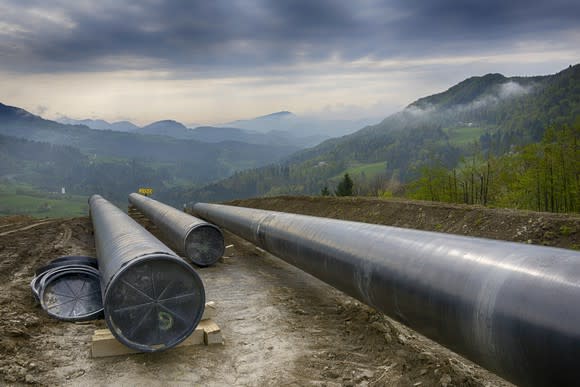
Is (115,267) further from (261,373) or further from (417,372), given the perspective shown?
(417,372)

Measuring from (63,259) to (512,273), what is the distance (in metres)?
10.7

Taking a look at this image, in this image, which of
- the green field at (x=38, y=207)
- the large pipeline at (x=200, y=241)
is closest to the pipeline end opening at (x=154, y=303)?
the large pipeline at (x=200, y=241)

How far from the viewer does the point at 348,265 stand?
754 centimetres

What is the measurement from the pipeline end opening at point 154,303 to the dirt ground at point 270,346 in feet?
1.33

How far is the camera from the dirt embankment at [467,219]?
37.8 feet

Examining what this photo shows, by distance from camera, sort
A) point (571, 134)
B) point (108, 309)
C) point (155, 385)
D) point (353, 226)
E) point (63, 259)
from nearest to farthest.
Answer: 1. point (155, 385)
2. point (108, 309)
3. point (353, 226)
4. point (63, 259)
5. point (571, 134)

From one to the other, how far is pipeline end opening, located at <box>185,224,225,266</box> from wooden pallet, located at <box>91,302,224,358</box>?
6.18 metres

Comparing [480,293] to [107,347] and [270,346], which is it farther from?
[107,347]

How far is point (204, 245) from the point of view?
47.4ft

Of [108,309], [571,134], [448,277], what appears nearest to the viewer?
[448,277]

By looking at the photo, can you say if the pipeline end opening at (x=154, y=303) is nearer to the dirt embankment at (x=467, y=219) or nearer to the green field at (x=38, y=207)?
the dirt embankment at (x=467, y=219)

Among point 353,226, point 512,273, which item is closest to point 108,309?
point 353,226

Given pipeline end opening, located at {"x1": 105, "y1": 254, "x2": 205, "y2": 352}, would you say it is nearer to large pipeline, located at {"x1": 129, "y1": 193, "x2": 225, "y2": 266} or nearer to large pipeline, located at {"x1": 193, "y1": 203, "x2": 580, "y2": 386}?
large pipeline, located at {"x1": 193, "y1": 203, "x2": 580, "y2": 386}

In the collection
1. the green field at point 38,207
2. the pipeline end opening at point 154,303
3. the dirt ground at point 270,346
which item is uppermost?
the pipeline end opening at point 154,303
